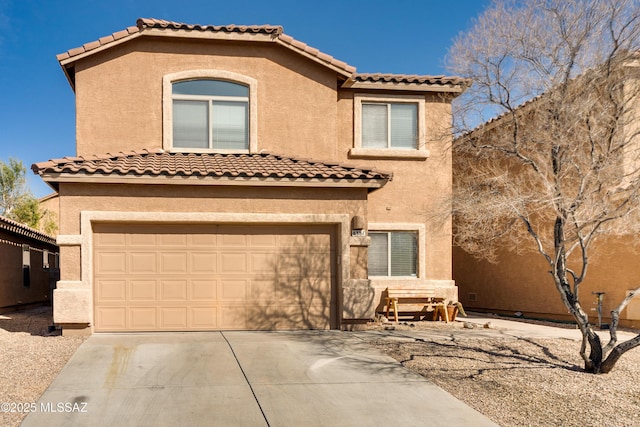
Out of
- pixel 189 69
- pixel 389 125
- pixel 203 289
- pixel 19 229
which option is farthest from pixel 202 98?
pixel 19 229

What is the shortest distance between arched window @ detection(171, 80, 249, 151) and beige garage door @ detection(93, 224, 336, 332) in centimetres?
278

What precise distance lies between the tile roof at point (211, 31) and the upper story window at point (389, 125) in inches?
61.2

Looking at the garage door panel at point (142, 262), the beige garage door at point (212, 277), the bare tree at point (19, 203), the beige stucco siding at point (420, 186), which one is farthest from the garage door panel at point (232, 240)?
the bare tree at point (19, 203)

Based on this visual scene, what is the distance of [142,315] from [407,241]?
723cm

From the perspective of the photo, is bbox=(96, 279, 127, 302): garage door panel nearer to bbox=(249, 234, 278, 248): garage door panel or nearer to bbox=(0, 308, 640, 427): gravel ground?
bbox=(0, 308, 640, 427): gravel ground

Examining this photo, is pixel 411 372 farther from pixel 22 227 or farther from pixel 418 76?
pixel 22 227

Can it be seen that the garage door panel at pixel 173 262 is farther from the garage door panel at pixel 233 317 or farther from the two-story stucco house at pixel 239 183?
the garage door panel at pixel 233 317

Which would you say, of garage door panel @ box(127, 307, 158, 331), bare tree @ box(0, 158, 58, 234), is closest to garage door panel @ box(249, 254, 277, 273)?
garage door panel @ box(127, 307, 158, 331)

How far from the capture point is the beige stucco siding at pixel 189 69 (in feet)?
45.6

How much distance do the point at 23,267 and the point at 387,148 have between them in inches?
516

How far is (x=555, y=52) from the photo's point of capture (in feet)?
34.0

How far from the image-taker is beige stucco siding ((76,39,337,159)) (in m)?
13.9

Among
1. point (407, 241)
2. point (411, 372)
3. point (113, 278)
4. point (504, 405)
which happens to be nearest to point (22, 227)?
point (113, 278)

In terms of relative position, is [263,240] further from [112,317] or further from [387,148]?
[387,148]
